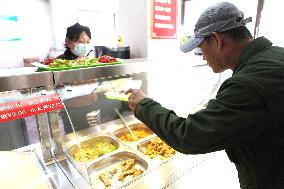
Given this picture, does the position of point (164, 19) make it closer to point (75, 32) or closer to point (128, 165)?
point (75, 32)

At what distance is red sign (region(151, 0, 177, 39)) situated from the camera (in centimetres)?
209

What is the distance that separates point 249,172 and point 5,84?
118 cm

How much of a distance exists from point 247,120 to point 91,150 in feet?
3.96

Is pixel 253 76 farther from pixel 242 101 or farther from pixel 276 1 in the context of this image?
pixel 276 1

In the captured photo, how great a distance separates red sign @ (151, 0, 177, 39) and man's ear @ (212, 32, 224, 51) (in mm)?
1202

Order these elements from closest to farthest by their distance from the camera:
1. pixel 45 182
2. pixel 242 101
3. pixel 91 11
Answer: pixel 242 101 → pixel 45 182 → pixel 91 11

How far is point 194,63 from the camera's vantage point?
2168 millimetres

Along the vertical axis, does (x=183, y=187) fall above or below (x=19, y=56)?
below

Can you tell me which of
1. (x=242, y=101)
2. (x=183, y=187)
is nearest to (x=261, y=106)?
(x=242, y=101)

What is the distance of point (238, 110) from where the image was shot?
2.52 feet

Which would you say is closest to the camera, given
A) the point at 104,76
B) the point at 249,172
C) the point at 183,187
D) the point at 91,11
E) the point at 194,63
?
the point at 249,172

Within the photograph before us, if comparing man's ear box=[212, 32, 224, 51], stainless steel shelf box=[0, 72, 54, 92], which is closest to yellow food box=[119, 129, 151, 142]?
stainless steel shelf box=[0, 72, 54, 92]

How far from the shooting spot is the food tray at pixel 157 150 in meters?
1.58

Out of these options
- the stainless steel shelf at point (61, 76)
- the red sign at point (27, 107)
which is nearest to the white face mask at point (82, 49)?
the stainless steel shelf at point (61, 76)
